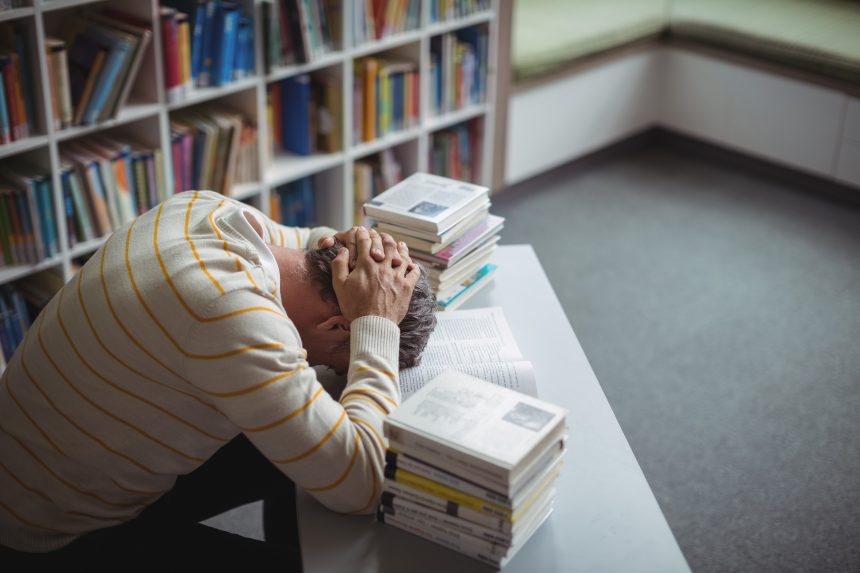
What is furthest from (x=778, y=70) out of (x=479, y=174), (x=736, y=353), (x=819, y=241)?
(x=736, y=353)

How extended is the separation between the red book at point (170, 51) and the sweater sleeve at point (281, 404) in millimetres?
1464

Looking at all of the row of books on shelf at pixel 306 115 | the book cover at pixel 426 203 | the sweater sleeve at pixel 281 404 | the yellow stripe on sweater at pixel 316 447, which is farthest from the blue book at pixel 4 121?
the yellow stripe on sweater at pixel 316 447

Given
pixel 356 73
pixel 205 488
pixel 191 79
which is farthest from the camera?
pixel 356 73

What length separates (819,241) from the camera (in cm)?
351

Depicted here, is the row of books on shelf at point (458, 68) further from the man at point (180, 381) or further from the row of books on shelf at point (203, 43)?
the man at point (180, 381)

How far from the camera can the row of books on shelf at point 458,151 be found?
3500 mm

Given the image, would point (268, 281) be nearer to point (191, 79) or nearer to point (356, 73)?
point (191, 79)

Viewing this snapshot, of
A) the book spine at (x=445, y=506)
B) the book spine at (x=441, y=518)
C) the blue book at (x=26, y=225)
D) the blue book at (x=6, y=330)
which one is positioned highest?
the book spine at (x=445, y=506)

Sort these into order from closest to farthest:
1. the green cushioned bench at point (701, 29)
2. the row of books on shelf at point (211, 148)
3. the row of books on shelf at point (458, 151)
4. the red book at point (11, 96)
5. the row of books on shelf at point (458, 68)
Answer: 1. the red book at point (11, 96)
2. the row of books on shelf at point (211, 148)
3. the row of books on shelf at point (458, 68)
4. the row of books on shelf at point (458, 151)
5. the green cushioned bench at point (701, 29)

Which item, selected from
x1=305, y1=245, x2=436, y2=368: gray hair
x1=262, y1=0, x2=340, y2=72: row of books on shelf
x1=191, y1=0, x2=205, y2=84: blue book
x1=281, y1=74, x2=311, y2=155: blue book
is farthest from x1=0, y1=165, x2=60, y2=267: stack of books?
x1=305, y1=245, x2=436, y2=368: gray hair

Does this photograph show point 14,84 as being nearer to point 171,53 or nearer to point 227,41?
point 171,53

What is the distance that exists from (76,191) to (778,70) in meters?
2.76

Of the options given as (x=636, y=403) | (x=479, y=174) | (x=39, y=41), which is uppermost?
(x=39, y=41)

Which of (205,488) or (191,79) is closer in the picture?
(205,488)
